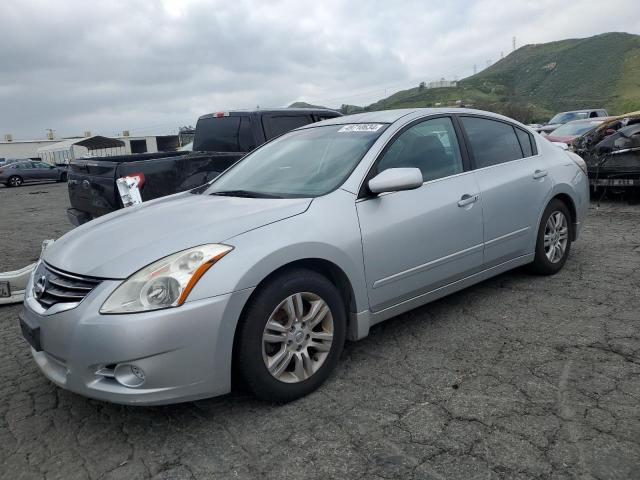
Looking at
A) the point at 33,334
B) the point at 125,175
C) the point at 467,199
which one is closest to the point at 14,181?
the point at 125,175

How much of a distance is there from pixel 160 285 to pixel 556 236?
375cm

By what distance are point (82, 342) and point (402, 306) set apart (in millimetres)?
1954

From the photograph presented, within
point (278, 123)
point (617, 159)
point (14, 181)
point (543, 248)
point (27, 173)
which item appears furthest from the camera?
point (27, 173)

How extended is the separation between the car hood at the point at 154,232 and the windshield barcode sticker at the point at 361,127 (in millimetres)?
886

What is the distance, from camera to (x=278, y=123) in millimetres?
7230

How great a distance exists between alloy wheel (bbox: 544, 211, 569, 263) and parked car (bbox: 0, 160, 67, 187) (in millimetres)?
29338

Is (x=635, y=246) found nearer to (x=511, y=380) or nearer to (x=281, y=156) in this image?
(x=511, y=380)

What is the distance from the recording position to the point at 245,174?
160 inches

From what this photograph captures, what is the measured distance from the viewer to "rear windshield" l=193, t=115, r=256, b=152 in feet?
23.4

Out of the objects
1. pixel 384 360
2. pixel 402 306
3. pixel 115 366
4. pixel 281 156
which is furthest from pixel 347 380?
pixel 281 156

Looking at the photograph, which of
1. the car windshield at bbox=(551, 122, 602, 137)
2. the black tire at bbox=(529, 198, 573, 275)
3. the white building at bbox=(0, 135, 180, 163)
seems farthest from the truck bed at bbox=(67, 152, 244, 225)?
the white building at bbox=(0, 135, 180, 163)

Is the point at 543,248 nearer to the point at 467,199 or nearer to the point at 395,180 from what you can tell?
the point at 467,199

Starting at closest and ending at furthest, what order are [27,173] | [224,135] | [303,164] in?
[303,164] → [224,135] → [27,173]

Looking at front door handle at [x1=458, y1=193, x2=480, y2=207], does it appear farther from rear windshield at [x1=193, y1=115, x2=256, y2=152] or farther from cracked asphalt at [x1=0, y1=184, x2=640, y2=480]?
rear windshield at [x1=193, y1=115, x2=256, y2=152]
